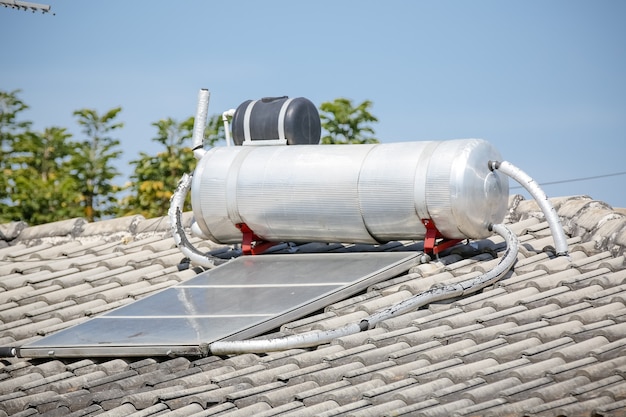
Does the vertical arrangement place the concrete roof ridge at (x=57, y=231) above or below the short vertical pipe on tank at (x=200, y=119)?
below

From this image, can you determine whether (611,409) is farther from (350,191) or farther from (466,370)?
(350,191)

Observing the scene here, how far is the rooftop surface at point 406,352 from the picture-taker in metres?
5.48

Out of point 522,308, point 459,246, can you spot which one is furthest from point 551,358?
point 459,246

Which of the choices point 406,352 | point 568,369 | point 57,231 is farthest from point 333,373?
point 57,231

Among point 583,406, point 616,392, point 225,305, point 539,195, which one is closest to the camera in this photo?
point 583,406

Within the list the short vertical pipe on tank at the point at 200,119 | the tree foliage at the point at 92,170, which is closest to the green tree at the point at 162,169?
the tree foliage at the point at 92,170

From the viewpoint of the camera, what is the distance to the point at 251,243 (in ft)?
29.8

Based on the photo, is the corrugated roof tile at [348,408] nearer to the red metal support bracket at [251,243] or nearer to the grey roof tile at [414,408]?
the grey roof tile at [414,408]

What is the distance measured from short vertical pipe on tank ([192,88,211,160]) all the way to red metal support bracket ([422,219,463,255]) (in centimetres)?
236

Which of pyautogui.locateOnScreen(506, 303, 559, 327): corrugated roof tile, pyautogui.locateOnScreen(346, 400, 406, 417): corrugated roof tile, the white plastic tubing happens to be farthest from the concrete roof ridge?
pyautogui.locateOnScreen(346, 400, 406, 417): corrugated roof tile

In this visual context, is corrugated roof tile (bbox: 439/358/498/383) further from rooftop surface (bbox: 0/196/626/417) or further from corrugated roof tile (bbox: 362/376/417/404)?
corrugated roof tile (bbox: 362/376/417/404)

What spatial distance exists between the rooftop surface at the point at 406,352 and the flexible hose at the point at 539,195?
0.53 feet

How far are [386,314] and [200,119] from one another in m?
3.25

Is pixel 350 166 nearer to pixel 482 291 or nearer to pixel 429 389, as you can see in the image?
pixel 482 291
